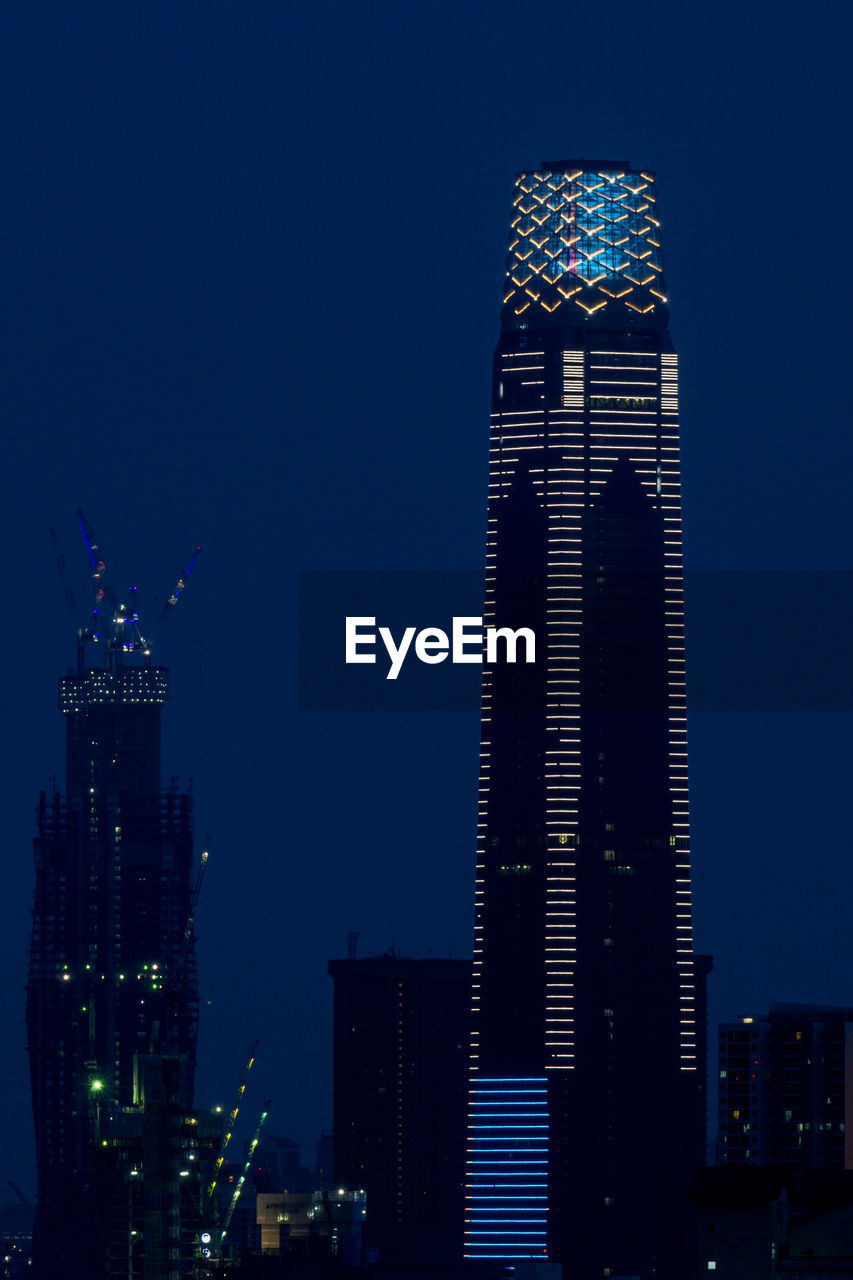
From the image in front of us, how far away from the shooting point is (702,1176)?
159625 millimetres

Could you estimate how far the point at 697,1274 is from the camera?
15800cm

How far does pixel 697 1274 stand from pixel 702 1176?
13.5 ft

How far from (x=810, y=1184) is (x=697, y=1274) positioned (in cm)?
1889

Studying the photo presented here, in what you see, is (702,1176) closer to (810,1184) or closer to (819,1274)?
(819,1274)

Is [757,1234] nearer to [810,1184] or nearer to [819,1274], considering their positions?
[819,1274]

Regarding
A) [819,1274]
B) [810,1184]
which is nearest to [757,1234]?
[819,1274]

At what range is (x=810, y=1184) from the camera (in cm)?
17575

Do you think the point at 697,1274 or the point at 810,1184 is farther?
the point at 810,1184

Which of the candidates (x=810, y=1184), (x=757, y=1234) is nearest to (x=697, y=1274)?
(x=757, y=1234)

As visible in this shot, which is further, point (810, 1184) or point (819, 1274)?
point (810, 1184)

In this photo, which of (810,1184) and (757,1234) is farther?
(810,1184)

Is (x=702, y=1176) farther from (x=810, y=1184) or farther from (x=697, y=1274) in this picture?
(x=810, y=1184)

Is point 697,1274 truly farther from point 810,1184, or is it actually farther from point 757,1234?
point 810,1184

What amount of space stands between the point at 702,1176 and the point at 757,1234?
3.73 m
